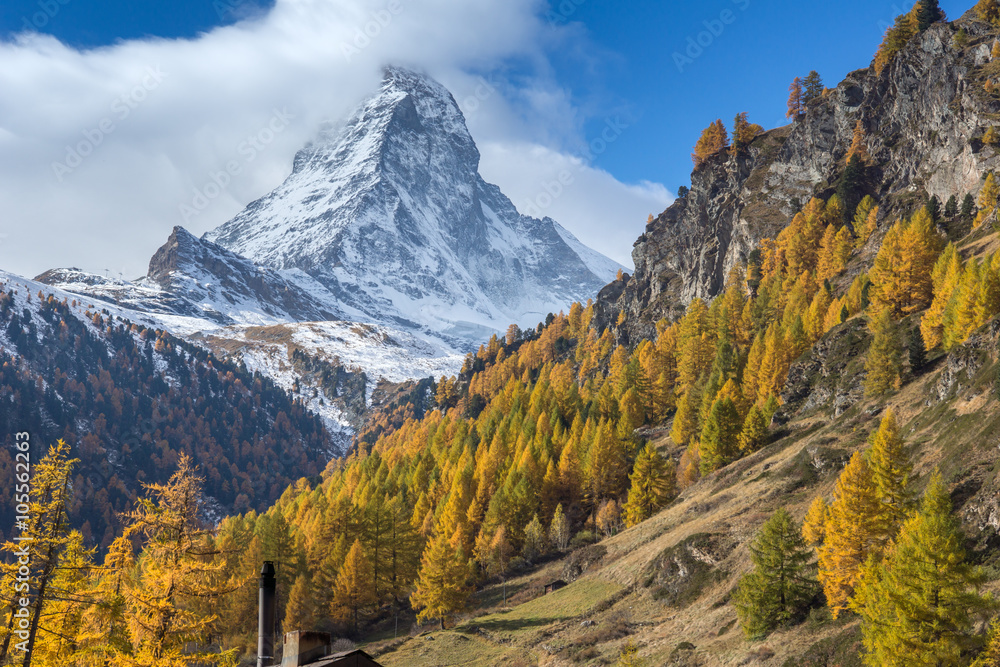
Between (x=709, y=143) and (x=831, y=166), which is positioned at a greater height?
(x=709, y=143)

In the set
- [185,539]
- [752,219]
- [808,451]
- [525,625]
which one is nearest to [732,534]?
[808,451]

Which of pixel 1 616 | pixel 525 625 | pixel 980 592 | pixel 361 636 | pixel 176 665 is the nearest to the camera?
pixel 176 665

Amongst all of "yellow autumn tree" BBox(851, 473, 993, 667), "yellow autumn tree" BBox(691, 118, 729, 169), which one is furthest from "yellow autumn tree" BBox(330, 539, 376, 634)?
"yellow autumn tree" BBox(691, 118, 729, 169)

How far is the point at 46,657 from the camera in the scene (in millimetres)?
19156

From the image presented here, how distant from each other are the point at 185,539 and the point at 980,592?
31612 mm

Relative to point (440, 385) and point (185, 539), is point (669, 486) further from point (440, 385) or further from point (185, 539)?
point (440, 385)

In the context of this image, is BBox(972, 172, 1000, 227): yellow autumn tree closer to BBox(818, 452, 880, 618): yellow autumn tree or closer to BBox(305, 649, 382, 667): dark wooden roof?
BBox(818, 452, 880, 618): yellow autumn tree

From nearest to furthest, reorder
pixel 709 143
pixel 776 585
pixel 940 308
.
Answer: pixel 776 585 < pixel 940 308 < pixel 709 143

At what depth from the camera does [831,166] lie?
123375 mm

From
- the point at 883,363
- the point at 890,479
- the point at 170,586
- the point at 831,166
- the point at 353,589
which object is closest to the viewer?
the point at 170,586

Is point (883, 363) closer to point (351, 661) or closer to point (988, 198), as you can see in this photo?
point (988, 198)

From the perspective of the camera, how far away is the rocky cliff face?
96000mm

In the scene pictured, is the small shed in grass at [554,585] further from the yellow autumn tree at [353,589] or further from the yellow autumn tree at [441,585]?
the yellow autumn tree at [353,589]

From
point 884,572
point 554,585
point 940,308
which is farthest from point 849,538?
point 940,308
